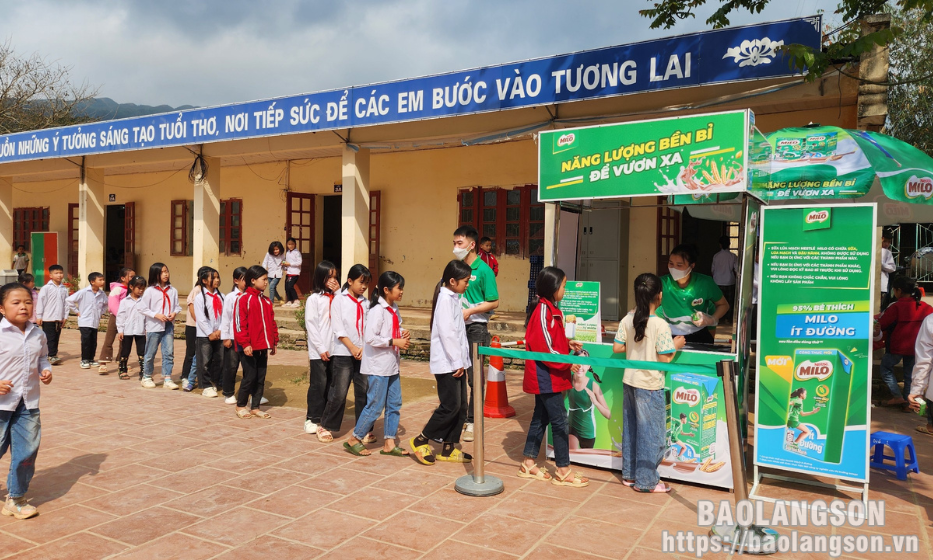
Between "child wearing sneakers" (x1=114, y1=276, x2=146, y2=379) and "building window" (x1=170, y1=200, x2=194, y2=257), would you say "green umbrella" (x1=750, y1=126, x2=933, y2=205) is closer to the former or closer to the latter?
"child wearing sneakers" (x1=114, y1=276, x2=146, y2=379)

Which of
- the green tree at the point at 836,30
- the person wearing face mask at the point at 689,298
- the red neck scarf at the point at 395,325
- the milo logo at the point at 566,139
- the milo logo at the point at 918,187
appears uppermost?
the green tree at the point at 836,30

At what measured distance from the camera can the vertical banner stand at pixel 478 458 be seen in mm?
4305

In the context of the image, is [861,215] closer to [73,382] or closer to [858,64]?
[858,64]

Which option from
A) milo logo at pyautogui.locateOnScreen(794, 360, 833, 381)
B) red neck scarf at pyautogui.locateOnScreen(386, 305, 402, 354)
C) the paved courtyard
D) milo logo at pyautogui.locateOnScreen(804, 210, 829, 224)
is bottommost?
the paved courtyard

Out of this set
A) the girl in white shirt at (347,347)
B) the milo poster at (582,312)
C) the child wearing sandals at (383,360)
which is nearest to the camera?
the child wearing sandals at (383,360)

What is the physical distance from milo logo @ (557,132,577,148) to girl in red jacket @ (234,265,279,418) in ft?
10.0

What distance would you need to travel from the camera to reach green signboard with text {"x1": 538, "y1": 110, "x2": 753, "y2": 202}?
Answer: 425 cm

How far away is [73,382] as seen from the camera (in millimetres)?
8180

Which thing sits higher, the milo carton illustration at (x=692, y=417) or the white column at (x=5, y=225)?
the white column at (x=5, y=225)

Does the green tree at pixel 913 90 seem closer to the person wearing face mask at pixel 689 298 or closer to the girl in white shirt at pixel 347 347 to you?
the person wearing face mask at pixel 689 298

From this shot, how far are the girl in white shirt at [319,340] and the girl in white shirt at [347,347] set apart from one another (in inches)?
7.3

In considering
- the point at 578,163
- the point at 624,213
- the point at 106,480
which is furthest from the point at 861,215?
the point at 624,213

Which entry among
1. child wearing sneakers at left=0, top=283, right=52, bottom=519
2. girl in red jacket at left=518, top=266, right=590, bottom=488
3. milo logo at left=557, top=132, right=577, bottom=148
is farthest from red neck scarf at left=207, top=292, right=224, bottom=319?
milo logo at left=557, top=132, right=577, bottom=148

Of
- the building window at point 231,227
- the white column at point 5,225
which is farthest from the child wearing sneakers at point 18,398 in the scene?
the white column at point 5,225
